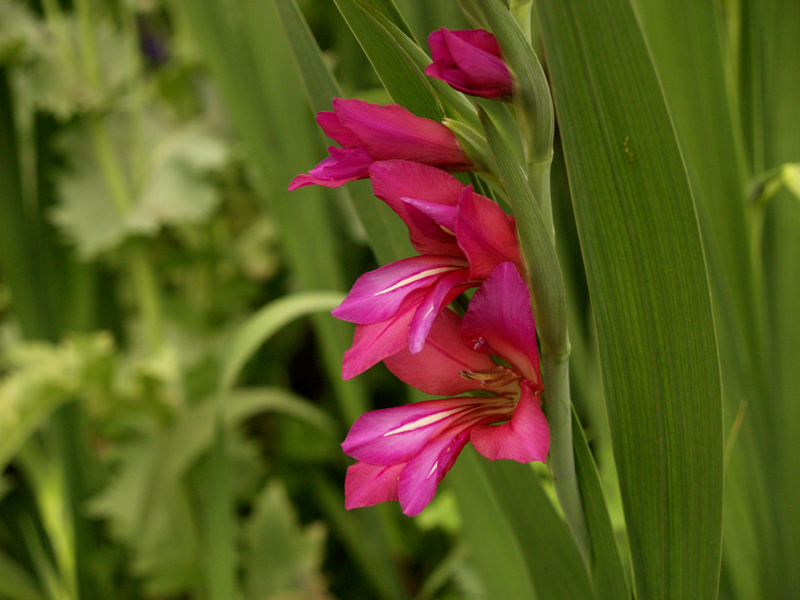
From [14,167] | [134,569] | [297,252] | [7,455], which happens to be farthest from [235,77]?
[134,569]

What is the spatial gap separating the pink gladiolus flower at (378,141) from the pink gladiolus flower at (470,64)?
2cm

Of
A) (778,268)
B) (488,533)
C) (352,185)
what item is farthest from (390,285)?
(778,268)

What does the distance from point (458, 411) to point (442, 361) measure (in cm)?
2

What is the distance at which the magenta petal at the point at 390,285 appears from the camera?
0.18 metres

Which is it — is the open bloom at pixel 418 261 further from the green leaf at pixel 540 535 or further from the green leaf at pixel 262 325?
the green leaf at pixel 262 325

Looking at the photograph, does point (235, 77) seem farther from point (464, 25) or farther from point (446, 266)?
point (446, 266)

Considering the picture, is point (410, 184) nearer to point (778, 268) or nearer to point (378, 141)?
point (378, 141)

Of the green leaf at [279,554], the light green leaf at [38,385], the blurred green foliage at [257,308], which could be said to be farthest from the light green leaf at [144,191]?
the green leaf at [279,554]

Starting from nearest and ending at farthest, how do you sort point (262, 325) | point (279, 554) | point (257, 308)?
point (262, 325) < point (279, 554) < point (257, 308)

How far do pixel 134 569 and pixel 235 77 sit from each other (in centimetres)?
55

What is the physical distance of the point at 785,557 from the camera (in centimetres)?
38

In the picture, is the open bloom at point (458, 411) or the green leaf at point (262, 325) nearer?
the open bloom at point (458, 411)

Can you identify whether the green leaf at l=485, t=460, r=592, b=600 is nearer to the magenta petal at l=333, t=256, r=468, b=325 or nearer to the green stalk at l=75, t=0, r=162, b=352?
the magenta petal at l=333, t=256, r=468, b=325

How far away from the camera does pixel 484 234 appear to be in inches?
7.3
